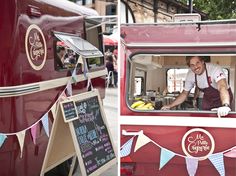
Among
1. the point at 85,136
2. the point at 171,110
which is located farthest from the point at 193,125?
the point at 85,136

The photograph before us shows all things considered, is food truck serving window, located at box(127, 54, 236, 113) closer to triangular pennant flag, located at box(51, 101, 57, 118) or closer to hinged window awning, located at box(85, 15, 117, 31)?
triangular pennant flag, located at box(51, 101, 57, 118)

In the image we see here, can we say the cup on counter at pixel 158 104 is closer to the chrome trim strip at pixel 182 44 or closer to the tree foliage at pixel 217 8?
the chrome trim strip at pixel 182 44

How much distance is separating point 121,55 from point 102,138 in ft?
6.16

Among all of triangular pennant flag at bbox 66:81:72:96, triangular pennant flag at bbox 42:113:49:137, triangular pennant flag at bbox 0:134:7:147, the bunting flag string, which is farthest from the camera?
triangular pennant flag at bbox 66:81:72:96

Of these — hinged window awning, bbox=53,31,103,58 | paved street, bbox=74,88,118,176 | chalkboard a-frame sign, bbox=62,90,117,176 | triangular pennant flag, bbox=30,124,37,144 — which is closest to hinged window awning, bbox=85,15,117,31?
hinged window awning, bbox=53,31,103,58

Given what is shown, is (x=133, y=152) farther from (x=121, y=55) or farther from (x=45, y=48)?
(x=45, y=48)

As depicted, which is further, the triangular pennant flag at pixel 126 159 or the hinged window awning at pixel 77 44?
the hinged window awning at pixel 77 44

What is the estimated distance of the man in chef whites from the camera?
4301mm

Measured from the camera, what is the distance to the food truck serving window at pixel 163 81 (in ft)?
14.5

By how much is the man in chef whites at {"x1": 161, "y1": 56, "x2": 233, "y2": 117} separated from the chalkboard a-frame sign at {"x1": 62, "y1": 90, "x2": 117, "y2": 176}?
1342mm

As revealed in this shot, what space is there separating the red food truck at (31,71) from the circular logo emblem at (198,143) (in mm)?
1909

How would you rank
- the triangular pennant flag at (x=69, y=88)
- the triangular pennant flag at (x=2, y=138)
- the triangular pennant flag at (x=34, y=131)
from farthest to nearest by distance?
the triangular pennant flag at (x=69, y=88) < the triangular pennant flag at (x=34, y=131) < the triangular pennant flag at (x=2, y=138)

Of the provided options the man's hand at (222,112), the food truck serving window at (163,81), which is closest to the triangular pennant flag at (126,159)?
the food truck serving window at (163,81)

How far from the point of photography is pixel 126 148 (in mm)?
4266
